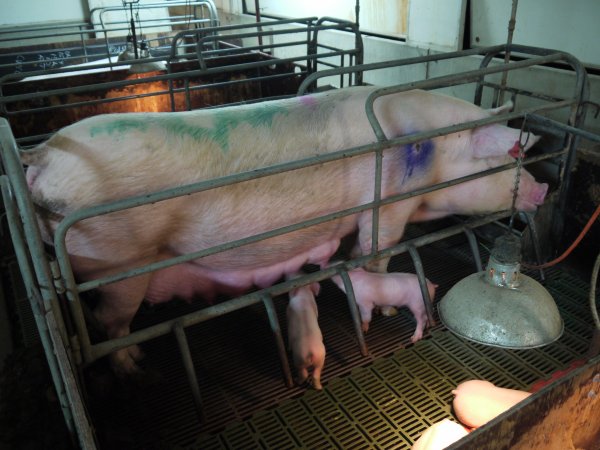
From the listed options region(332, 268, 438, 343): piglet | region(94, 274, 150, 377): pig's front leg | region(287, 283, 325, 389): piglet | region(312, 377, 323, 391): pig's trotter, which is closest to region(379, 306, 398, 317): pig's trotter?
region(332, 268, 438, 343): piglet

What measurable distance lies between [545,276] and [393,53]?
2.86 meters

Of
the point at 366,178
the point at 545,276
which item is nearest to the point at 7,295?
the point at 366,178

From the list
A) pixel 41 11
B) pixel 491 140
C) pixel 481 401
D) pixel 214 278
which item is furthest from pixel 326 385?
pixel 41 11

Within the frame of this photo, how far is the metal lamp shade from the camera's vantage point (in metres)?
1.30

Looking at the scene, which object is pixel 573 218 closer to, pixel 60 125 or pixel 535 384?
pixel 535 384

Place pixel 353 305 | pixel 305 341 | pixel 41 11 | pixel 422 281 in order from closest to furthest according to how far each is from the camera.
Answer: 1. pixel 305 341
2. pixel 353 305
3. pixel 422 281
4. pixel 41 11

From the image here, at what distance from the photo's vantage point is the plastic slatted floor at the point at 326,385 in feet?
7.16

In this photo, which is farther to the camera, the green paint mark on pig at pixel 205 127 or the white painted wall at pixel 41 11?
the white painted wall at pixel 41 11

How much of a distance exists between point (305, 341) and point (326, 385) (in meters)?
0.26

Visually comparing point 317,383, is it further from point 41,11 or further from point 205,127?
point 41,11

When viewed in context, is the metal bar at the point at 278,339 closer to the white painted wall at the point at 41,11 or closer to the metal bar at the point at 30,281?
the metal bar at the point at 30,281

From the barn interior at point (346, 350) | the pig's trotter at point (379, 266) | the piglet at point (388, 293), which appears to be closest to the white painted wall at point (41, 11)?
the barn interior at point (346, 350)

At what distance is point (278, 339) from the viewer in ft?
7.76

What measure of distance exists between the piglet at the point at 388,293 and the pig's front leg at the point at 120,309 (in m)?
0.95
